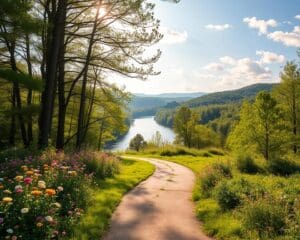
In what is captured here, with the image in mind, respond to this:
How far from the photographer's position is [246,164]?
15.7 meters

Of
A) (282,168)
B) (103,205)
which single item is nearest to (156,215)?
(103,205)

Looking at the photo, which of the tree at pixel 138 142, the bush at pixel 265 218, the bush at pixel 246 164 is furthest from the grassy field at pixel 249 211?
the tree at pixel 138 142

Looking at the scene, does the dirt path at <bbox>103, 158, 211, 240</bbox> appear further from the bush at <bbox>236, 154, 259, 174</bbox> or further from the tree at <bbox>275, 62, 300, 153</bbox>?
the tree at <bbox>275, 62, 300, 153</bbox>

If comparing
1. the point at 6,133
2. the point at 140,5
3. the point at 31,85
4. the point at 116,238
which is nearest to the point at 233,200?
the point at 116,238

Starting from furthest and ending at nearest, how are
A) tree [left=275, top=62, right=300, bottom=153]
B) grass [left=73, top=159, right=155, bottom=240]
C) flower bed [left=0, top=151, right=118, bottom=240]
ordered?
1. tree [left=275, top=62, right=300, bottom=153]
2. grass [left=73, top=159, right=155, bottom=240]
3. flower bed [left=0, top=151, right=118, bottom=240]

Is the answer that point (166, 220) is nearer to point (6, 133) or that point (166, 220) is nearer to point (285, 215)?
point (285, 215)

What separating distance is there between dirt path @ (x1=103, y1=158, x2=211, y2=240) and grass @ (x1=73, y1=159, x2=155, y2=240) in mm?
189

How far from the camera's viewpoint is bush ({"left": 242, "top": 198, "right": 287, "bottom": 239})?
20.0ft

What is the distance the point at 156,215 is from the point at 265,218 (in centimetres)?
272

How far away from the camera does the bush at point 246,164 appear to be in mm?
15547

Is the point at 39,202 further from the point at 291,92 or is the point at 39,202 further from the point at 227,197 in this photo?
the point at 291,92

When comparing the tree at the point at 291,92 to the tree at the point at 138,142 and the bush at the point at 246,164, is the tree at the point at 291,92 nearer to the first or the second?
the bush at the point at 246,164

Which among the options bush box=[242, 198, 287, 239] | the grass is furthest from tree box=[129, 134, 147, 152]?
bush box=[242, 198, 287, 239]

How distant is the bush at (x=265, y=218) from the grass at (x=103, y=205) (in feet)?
9.51
